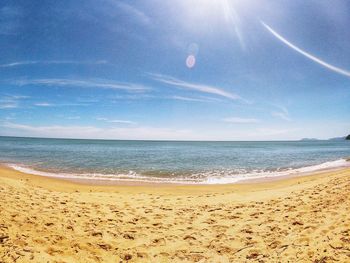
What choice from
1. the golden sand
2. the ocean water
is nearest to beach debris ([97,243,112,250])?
the golden sand

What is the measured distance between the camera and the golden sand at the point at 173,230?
Answer: 5297 mm

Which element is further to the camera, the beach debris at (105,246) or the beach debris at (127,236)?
the beach debris at (127,236)

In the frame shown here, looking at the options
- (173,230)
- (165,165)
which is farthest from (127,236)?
(165,165)

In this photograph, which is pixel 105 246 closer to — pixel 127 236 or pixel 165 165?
pixel 127 236

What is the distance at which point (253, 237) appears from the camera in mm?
6445

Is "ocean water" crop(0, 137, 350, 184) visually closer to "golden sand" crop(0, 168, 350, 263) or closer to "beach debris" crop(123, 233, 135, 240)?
"golden sand" crop(0, 168, 350, 263)

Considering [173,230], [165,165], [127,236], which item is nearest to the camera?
[127,236]

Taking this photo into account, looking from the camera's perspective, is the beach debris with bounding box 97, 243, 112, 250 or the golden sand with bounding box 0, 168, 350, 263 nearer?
the golden sand with bounding box 0, 168, 350, 263

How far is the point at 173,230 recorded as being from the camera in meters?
7.11

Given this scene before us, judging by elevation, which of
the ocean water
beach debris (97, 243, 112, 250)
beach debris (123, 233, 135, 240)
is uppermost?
beach debris (97, 243, 112, 250)

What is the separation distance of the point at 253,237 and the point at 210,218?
6.18 ft

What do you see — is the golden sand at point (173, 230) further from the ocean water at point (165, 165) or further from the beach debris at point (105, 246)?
the ocean water at point (165, 165)

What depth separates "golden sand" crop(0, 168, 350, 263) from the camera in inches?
209

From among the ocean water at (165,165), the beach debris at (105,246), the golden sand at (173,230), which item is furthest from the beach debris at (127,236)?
the ocean water at (165,165)
